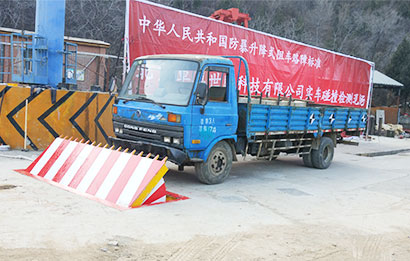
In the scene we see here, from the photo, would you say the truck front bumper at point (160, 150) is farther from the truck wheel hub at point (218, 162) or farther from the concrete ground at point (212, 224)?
the truck wheel hub at point (218, 162)

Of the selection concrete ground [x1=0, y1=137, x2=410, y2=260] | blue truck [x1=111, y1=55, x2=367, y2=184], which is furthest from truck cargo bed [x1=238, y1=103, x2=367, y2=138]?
concrete ground [x1=0, y1=137, x2=410, y2=260]

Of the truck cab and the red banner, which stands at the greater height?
the red banner

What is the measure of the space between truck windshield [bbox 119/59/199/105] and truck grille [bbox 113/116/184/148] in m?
0.46

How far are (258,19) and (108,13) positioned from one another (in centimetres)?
1428

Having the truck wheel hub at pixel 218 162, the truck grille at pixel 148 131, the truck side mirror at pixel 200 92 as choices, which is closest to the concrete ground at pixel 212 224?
the truck wheel hub at pixel 218 162

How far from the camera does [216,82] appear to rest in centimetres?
785

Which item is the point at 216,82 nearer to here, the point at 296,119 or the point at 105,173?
the point at 105,173

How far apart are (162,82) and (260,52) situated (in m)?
8.42

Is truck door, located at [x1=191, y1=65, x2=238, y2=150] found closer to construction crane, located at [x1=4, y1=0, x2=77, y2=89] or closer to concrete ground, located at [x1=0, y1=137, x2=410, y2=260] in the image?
concrete ground, located at [x1=0, y1=137, x2=410, y2=260]

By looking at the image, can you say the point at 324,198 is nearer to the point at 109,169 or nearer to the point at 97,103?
the point at 109,169

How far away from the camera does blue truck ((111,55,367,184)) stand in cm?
725

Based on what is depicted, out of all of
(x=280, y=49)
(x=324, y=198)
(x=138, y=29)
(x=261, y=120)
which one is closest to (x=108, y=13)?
(x=280, y=49)

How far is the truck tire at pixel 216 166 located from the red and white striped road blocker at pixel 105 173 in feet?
3.46

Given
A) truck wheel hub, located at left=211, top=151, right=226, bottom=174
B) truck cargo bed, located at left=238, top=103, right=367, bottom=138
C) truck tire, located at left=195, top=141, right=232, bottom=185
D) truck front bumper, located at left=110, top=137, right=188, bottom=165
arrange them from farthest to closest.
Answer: truck cargo bed, located at left=238, top=103, right=367, bottom=138 → truck wheel hub, located at left=211, top=151, right=226, bottom=174 → truck tire, located at left=195, top=141, right=232, bottom=185 → truck front bumper, located at left=110, top=137, right=188, bottom=165
